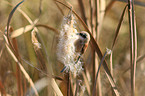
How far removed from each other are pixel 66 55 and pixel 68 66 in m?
0.03

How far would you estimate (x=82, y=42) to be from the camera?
41cm

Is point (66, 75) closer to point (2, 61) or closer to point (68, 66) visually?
point (68, 66)

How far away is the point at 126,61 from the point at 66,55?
928 millimetres

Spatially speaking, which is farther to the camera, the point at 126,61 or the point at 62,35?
the point at 126,61

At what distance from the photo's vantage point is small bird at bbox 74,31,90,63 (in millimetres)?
398

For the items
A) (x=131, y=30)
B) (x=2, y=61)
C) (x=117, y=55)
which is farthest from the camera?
(x=117, y=55)

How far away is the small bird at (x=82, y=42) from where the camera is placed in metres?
0.40

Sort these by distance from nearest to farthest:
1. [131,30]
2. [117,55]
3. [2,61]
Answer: [131,30], [2,61], [117,55]

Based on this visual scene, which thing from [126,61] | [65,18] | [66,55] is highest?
[65,18]

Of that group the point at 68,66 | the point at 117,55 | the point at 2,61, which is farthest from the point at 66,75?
the point at 117,55

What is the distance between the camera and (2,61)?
3.17 ft

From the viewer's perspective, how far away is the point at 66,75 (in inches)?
18.5

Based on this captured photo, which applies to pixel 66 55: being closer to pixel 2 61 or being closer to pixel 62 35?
pixel 62 35

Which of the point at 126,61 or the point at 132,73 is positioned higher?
the point at 132,73
